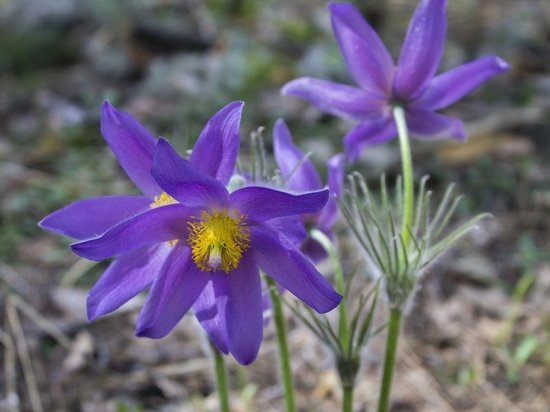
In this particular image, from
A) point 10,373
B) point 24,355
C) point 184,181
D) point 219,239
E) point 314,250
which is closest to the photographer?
point 184,181

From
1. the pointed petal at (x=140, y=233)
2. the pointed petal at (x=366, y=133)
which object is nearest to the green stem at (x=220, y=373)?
the pointed petal at (x=140, y=233)

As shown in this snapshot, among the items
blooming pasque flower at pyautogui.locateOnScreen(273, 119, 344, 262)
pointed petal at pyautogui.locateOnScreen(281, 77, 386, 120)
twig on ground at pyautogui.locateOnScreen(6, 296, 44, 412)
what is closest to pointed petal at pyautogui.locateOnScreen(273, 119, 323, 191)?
blooming pasque flower at pyautogui.locateOnScreen(273, 119, 344, 262)

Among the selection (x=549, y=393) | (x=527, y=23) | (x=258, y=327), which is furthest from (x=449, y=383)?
(x=527, y=23)

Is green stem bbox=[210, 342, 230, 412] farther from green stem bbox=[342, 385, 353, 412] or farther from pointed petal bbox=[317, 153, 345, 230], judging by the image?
pointed petal bbox=[317, 153, 345, 230]

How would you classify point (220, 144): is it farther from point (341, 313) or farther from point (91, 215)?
point (341, 313)

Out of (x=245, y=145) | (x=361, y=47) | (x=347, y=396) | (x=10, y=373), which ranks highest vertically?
(x=245, y=145)

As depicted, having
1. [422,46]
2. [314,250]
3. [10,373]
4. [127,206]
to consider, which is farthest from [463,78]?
[10,373]
